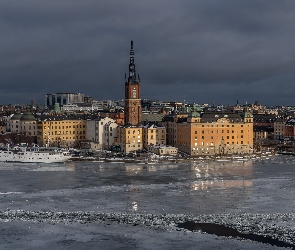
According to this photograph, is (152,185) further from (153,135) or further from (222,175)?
(153,135)

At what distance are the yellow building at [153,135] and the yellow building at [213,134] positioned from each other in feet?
2.45

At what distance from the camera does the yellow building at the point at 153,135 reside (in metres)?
35.5

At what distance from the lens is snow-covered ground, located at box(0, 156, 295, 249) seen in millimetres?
13656

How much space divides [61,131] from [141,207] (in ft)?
77.8

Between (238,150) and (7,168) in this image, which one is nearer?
(7,168)

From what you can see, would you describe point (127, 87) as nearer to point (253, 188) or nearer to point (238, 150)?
point (238, 150)

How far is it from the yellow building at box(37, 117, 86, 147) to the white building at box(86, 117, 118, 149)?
178 centimetres

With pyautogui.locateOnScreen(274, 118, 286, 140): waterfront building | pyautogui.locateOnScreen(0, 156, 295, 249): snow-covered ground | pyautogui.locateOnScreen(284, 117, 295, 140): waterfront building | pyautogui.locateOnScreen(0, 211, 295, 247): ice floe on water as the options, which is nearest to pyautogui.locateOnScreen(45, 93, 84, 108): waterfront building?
pyautogui.locateOnScreen(274, 118, 286, 140): waterfront building

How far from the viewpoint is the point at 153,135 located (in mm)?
35594

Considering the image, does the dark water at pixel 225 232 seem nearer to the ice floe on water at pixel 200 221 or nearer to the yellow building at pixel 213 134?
the ice floe on water at pixel 200 221

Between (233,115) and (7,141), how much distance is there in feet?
41.9

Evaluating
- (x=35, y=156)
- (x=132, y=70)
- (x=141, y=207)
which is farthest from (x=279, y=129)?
(x=141, y=207)

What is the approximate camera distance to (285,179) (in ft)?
76.1

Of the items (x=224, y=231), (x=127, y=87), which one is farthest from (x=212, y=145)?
(x=224, y=231)
